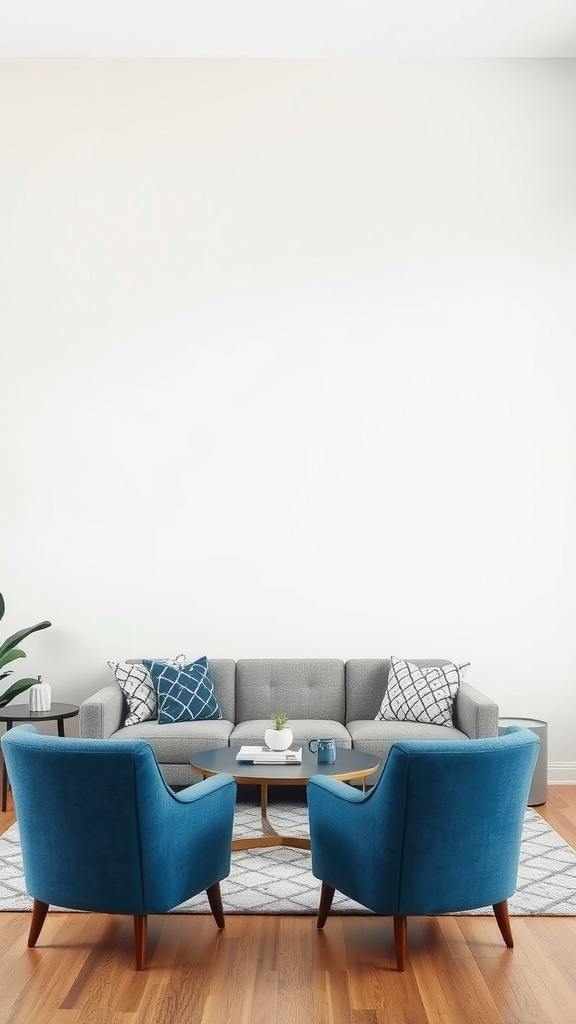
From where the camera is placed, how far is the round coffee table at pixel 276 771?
13.2 feet

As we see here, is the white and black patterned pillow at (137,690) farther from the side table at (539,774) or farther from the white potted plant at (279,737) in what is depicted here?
the side table at (539,774)

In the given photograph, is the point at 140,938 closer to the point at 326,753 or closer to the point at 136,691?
the point at 326,753

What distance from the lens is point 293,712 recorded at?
562 centimetres

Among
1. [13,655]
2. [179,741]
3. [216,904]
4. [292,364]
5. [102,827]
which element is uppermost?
[292,364]

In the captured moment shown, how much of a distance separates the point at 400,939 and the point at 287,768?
1.08m

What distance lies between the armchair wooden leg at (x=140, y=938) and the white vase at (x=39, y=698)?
7.74ft

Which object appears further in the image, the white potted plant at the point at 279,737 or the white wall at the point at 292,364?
the white wall at the point at 292,364

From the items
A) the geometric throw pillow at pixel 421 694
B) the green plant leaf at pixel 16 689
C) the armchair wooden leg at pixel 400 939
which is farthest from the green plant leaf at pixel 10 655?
the armchair wooden leg at pixel 400 939

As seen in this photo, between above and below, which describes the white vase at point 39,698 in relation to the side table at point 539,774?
above

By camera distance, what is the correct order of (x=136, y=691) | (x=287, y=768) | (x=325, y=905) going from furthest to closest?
(x=136, y=691), (x=287, y=768), (x=325, y=905)

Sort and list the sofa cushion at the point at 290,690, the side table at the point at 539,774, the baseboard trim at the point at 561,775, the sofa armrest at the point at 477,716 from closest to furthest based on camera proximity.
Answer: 1. the sofa armrest at the point at 477,716
2. the side table at the point at 539,774
3. the sofa cushion at the point at 290,690
4. the baseboard trim at the point at 561,775

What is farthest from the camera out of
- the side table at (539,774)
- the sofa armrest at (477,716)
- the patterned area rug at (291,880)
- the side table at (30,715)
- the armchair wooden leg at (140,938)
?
the side table at (539,774)

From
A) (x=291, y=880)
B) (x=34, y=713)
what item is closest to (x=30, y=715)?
(x=34, y=713)

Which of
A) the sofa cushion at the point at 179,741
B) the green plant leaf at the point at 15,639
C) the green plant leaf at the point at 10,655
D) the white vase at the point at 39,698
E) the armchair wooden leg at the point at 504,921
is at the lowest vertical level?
the armchair wooden leg at the point at 504,921
